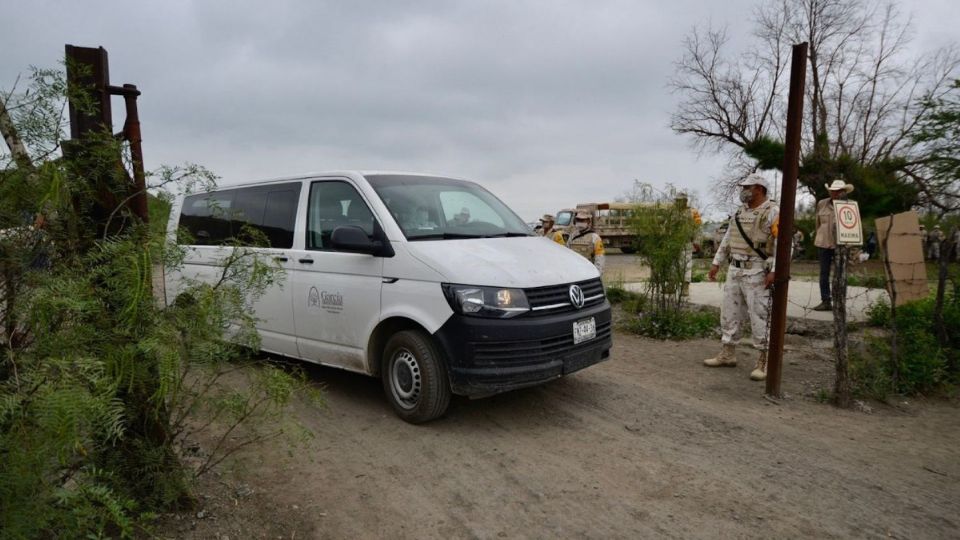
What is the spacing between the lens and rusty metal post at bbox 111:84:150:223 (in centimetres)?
249

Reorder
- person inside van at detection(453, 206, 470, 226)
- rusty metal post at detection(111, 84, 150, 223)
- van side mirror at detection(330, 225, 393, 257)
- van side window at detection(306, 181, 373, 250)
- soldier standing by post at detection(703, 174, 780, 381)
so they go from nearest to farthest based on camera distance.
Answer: rusty metal post at detection(111, 84, 150, 223) < van side mirror at detection(330, 225, 393, 257) < van side window at detection(306, 181, 373, 250) < person inside van at detection(453, 206, 470, 226) < soldier standing by post at detection(703, 174, 780, 381)

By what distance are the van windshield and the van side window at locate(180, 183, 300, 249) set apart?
91 centimetres

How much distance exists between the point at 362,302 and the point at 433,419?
101 cm

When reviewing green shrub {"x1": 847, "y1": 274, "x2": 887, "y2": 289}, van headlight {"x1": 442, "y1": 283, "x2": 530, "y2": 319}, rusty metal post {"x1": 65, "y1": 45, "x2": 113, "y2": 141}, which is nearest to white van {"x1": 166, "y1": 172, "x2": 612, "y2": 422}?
van headlight {"x1": 442, "y1": 283, "x2": 530, "y2": 319}

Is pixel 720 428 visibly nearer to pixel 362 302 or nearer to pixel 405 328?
pixel 405 328

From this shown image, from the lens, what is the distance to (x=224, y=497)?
9.54 feet

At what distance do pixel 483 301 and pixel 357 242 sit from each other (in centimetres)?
103

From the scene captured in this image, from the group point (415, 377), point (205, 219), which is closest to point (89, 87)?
point (415, 377)

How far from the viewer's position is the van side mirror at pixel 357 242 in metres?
3.98

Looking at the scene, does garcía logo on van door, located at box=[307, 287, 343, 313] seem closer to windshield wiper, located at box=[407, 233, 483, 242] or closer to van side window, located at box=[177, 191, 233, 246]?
windshield wiper, located at box=[407, 233, 483, 242]

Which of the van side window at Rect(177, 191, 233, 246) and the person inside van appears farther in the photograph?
the van side window at Rect(177, 191, 233, 246)

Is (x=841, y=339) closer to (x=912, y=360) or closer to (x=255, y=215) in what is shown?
(x=912, y=360)

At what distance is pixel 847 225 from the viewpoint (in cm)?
461

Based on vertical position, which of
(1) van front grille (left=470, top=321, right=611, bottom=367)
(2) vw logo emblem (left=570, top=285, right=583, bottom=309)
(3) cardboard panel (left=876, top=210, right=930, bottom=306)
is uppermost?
(3) cardboard panel (left=876, top=210, right=930, bottom=306)
